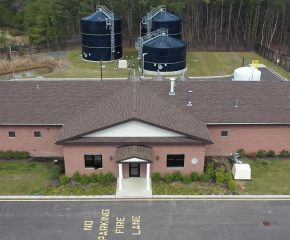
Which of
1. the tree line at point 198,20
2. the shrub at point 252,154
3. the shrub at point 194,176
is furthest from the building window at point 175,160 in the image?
the tree line at point 198,20

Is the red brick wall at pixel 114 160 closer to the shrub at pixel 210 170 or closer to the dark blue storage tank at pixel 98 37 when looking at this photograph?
the shrub at pixel 210 170

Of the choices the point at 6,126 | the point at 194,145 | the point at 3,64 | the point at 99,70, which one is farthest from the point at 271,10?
the point at 6,126

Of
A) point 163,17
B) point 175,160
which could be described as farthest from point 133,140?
point 163,17

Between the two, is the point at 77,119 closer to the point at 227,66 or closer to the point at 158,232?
the point at 158,232

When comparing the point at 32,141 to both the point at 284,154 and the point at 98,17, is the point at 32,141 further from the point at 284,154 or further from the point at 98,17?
the point at 98,17

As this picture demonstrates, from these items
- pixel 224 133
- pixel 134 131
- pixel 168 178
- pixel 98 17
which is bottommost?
pixel 168 178

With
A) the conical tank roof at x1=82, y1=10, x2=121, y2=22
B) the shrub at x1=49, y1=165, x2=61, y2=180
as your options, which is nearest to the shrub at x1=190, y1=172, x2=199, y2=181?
the shrub at x1=49, y1=165, x2=61, y2=180

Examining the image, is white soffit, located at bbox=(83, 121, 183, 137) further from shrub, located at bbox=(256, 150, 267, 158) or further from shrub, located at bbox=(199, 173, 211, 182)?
shrub, located at bbox=(256, 150, 267, 158)
